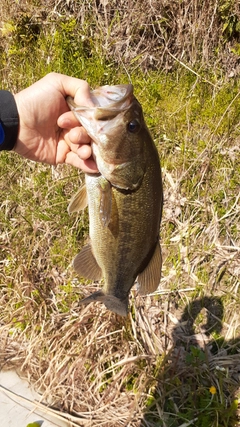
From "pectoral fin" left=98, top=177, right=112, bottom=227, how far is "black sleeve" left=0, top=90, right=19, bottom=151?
30.7 inches

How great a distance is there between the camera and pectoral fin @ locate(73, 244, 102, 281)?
2.30 meters

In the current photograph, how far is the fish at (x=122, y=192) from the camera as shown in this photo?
6.26ft

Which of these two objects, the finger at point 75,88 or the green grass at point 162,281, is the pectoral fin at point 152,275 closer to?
the finger at point 75,88

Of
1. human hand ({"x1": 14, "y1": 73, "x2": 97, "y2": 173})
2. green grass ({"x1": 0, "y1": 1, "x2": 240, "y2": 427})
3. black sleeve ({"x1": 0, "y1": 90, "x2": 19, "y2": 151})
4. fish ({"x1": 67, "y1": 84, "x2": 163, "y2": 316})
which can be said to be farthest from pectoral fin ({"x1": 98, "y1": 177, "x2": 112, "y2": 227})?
green grass ({"x1": 0, "y1": 1, "x2": 240, "y2": 427})

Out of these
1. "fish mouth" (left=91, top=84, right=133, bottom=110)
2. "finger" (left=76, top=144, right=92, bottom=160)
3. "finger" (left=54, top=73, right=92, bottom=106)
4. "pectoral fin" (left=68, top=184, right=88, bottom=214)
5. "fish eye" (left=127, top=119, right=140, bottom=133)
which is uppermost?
"fish mouth" (left=91, top=84, right=133, bottom=110)

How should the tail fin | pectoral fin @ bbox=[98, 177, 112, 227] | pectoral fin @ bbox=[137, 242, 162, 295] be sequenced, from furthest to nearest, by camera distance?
1. the tail fin
2. pectoral fin @ bbox=[137, 242, 162, 295]
3. pectoral fin @ bbox=[98, 177, 112, 227]

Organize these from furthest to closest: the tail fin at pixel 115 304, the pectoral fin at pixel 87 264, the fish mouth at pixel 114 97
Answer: the pectoral fin at pixel 87 264
the tail fin at pixel 115 304
the fish mouth at pixel 114 97

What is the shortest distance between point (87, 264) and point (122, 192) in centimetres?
54

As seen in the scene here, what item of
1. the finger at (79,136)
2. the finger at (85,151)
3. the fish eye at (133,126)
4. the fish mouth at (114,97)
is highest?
the fish mouth at (114,97)

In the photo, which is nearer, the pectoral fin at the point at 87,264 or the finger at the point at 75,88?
the finger at the point at 75,88

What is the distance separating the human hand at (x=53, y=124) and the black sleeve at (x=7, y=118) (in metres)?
0.07

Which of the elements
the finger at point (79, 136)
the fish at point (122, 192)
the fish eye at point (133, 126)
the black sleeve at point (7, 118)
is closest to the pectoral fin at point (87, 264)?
the fish at point (122, 192)

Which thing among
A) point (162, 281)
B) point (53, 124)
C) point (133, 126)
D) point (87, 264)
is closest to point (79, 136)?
point (133, 126)

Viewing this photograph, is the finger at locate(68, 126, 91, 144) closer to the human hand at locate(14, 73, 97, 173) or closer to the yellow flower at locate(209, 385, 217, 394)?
the human hand at locate(14, 73, 97, 173)
